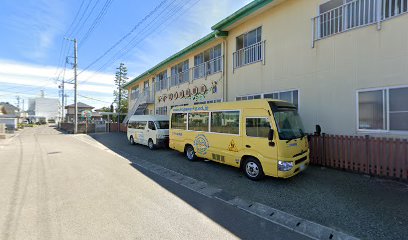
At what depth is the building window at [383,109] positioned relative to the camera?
249 inches

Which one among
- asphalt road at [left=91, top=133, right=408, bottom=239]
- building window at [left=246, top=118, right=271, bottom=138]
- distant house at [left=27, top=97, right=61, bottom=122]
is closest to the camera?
asphalt road at [left=91, top=133, right=408, bottom=239]

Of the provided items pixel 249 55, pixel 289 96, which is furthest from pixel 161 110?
pixel 289 96

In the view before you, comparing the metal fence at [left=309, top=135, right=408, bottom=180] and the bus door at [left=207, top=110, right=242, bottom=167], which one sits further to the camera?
the bus door at [left=207, top=110, right=242, bottom=167]

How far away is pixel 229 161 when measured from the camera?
286 inches

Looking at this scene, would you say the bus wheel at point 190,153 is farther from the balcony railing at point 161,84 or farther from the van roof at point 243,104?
the balcony railing at point 161,84

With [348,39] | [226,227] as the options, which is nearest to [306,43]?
[348,39]

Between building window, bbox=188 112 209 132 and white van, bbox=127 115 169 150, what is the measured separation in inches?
148

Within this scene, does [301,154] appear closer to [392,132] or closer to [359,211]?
[359,211]

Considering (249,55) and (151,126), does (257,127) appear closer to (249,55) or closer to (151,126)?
(249,55)

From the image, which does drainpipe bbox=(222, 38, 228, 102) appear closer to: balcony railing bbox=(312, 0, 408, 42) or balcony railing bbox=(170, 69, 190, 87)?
balcony railing bbox=(170, 69, 190, 87)

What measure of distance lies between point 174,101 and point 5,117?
3447cm

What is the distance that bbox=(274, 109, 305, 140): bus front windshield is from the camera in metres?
5.88

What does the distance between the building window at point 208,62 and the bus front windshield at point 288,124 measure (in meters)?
7.84

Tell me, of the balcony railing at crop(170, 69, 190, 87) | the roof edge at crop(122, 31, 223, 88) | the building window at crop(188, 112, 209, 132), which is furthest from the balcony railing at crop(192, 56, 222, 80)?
the building window at crop(188, 112, 209, 132)
